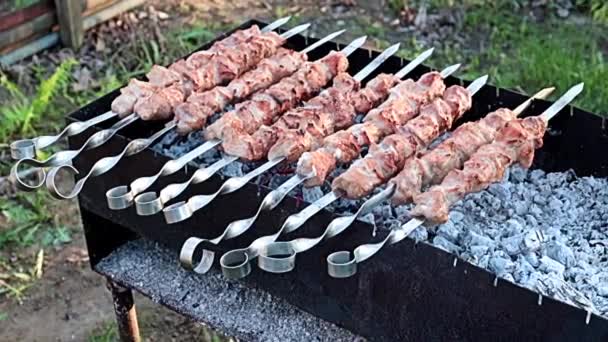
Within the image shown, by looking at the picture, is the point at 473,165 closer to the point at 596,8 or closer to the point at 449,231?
the point at 449,231

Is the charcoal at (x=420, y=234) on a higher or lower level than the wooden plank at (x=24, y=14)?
higher

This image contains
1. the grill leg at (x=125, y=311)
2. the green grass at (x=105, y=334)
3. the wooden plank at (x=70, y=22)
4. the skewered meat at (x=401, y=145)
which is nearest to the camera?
the skewered meat at (x=401, y=145)

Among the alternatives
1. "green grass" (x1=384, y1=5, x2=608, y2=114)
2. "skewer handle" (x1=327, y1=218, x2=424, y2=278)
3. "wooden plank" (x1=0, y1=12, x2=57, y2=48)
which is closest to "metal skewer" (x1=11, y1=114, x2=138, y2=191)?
"skewer handle" (x1=327, y1=218, x2=424, y2=278)

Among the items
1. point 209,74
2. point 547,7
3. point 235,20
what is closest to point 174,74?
point 209,74

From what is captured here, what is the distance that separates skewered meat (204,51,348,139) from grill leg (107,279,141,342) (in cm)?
67

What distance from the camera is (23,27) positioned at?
523cm

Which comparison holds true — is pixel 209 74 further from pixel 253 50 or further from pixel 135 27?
pixel 135 27

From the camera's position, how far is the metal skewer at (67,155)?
7.41ft

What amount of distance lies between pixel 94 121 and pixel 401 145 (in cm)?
85

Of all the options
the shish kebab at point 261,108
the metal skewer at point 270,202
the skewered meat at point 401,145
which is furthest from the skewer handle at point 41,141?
the skewered meat at point 401,145

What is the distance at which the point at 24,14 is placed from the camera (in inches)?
205

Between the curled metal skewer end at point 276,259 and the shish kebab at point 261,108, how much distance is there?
311 mm

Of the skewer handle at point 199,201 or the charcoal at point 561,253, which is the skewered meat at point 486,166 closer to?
the charcoal at point 561,253

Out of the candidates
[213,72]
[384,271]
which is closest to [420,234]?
[384,271]
